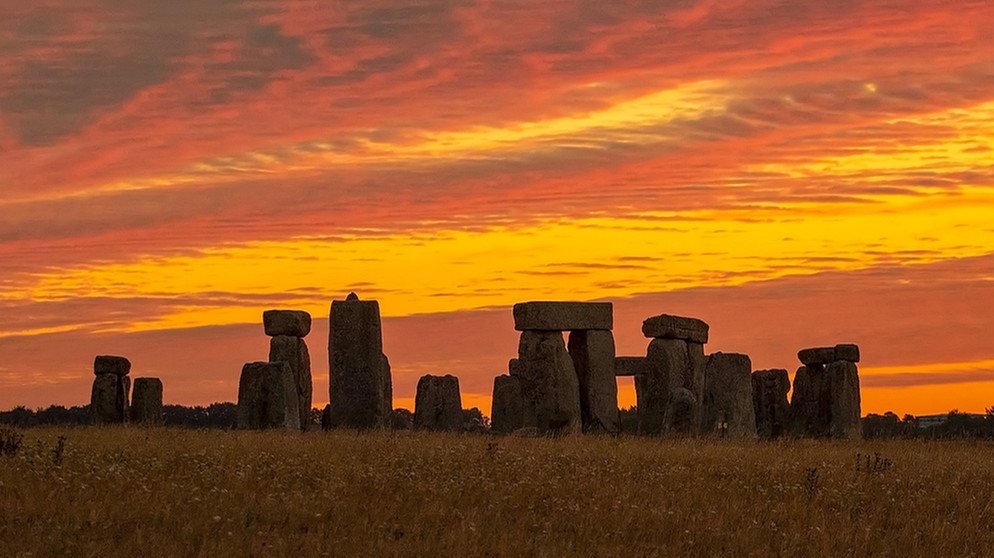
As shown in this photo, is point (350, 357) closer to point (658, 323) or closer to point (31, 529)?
point (658, 323)

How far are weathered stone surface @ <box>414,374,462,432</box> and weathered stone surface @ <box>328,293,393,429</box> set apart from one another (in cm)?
958

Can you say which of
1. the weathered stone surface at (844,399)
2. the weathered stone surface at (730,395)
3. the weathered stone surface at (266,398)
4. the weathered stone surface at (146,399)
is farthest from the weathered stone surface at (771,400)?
the weathered stone surface at (146,399)

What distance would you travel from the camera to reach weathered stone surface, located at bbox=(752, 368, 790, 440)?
143 feet

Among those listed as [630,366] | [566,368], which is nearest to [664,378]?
[566,368]

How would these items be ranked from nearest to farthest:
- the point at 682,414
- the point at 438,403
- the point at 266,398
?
the point at 266,398
the point at 682,414
the point at 438,403

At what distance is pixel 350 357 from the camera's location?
1378 inches

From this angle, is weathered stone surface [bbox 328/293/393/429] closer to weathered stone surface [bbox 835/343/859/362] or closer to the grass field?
the grass field

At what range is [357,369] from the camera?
35.0 meters

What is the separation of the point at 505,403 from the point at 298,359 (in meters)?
8.24

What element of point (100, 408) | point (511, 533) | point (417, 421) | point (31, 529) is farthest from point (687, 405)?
point (31, 529)

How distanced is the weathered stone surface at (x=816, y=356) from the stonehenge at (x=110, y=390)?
18.5 metres

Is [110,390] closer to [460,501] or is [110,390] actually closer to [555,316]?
[555,316]

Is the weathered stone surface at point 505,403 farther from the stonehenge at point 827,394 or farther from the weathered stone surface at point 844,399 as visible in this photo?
the weathered stone surface at point 844,399

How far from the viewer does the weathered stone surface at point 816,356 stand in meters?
42.1
